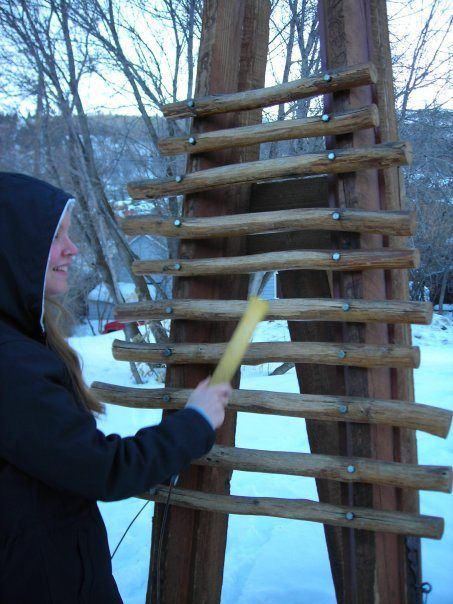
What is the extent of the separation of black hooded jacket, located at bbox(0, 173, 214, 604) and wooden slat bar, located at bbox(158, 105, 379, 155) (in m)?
0.92

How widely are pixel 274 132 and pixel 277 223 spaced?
1.12 ft

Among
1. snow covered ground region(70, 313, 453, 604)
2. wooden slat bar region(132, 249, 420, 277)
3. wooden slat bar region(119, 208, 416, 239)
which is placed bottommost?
snow covered ground region(70, 313, 453, 604)

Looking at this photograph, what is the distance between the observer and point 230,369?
4.97ft

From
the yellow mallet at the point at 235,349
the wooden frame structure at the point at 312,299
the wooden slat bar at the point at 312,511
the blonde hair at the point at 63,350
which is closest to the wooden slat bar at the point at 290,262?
the wooden frame structure at the point at 312,299

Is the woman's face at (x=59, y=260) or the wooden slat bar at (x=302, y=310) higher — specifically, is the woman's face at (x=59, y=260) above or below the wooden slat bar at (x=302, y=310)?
below

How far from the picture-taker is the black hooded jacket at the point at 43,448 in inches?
46.1

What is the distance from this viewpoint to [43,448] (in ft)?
3.81

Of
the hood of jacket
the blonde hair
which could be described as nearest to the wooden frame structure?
the blonde hair

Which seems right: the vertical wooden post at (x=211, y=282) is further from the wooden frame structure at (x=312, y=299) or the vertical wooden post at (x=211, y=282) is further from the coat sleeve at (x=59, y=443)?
the coat sleeve at (x=59, y=443)

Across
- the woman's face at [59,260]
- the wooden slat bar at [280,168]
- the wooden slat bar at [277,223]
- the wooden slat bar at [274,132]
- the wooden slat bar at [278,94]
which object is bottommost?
the woman's face at [59,260]

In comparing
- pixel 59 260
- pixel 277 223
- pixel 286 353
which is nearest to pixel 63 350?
pixel 59 260

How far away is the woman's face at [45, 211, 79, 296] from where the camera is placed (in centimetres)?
141

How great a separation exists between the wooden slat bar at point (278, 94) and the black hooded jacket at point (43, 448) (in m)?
1.01

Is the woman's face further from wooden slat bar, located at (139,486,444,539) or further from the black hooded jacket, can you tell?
wooden slat bar, located at (139,486,444,539)
